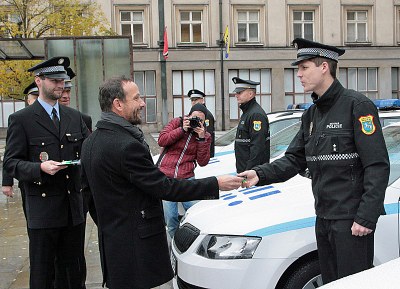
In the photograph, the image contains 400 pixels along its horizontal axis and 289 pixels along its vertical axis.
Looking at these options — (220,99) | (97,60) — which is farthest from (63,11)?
(220,99)

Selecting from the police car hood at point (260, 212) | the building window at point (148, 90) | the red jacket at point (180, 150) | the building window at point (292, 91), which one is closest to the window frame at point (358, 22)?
the building window at point (292, 91)

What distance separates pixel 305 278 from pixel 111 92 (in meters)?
1.82

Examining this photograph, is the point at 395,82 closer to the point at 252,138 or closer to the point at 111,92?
the point at 252,138

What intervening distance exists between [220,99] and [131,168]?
2868 cm

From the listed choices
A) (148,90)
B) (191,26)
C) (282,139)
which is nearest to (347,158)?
(282,139)

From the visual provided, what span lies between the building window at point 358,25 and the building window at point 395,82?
2783 millimetres

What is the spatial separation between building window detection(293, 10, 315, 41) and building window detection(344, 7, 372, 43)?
7.82ft

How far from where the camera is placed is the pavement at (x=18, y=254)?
511cm

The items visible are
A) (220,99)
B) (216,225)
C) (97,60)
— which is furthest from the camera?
(220,99)

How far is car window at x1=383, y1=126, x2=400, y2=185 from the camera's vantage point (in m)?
3.85

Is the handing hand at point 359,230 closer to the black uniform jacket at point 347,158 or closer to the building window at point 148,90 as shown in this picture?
the black uniform jacket at point 347,158

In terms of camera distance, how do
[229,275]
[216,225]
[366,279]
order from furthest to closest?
1. [216,225]
2. [229,275]
3. [366,279]

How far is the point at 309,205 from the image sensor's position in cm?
370

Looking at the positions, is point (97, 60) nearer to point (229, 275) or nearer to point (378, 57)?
point (229, 275)
